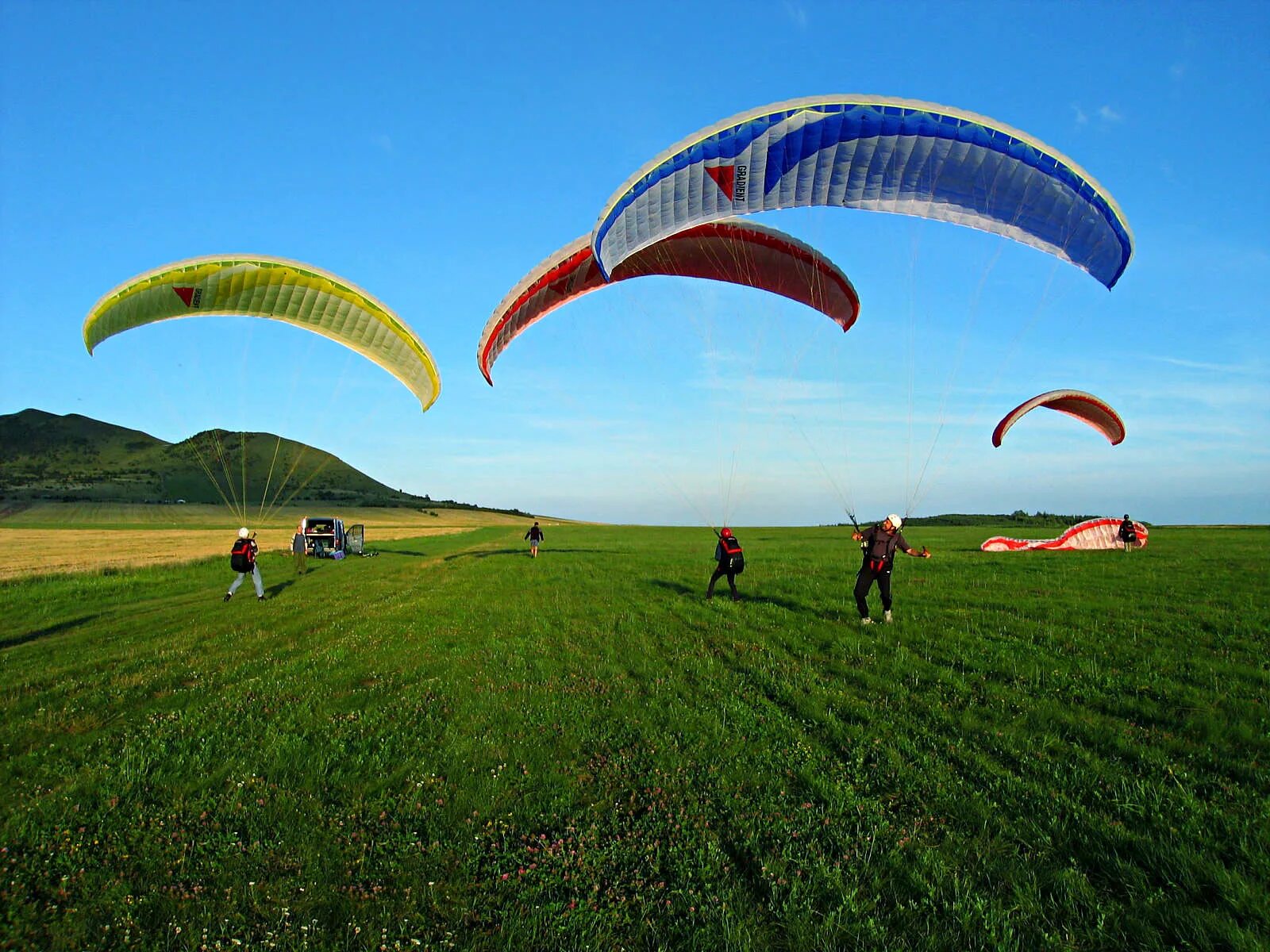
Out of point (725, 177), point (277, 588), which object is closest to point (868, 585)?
point (725, 177)

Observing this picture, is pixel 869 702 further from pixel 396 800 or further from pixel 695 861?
pixel 396 800

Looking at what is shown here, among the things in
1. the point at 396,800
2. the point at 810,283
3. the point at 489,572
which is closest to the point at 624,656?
the point at 396,800

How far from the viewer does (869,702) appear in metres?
6.89

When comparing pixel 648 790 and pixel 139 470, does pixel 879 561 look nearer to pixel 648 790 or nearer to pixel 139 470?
pixel 648 790

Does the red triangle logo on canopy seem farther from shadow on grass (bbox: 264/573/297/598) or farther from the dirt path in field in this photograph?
the dirt path in field

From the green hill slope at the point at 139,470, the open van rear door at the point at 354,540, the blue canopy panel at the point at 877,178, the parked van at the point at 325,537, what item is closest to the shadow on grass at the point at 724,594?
the blue canopy panel at the point at 877,178

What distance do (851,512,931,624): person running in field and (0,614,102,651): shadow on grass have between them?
49.3 feet

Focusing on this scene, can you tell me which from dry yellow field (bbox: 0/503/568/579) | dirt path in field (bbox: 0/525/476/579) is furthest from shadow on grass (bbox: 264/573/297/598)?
dry yellow field (bbox: 0/503/568/579)

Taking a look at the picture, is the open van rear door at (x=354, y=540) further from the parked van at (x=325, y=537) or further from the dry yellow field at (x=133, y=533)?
the dry yellow field at (x=133, y=533)

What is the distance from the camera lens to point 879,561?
11.4 meters

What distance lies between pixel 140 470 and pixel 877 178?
17471 cm

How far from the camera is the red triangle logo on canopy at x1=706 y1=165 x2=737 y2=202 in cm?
1006

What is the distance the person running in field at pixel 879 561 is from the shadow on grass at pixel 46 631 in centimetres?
1503

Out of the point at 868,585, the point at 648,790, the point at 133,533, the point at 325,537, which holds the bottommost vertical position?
the point at 133,533
